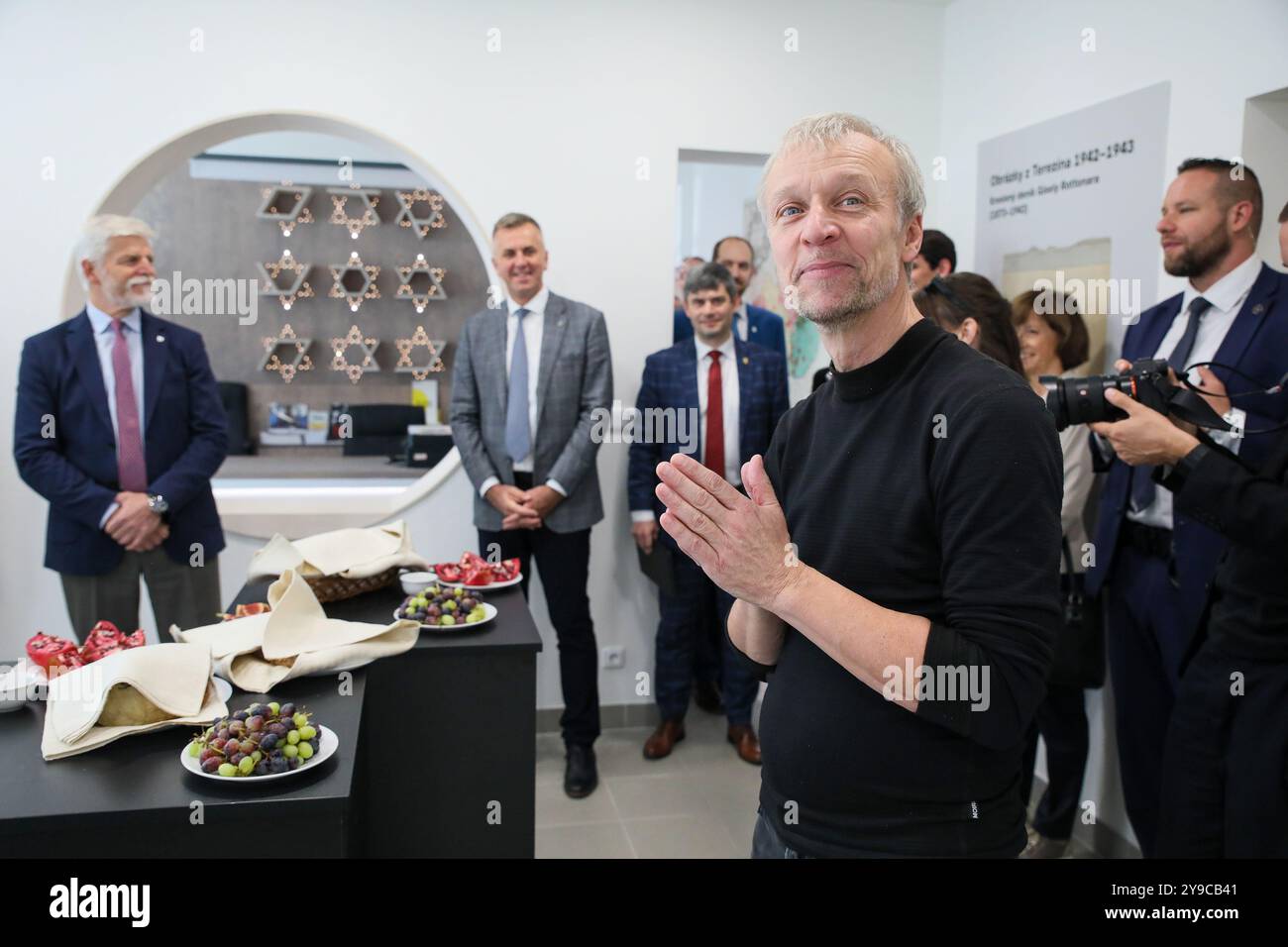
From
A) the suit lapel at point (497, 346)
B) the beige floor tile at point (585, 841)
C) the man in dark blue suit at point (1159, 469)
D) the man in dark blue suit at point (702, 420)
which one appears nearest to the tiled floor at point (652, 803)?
the beige floor tile at point (585, 841)

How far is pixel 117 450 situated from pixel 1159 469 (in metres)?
3.08

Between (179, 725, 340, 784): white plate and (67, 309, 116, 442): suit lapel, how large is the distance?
1.95 metres

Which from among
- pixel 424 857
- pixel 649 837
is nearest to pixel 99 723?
pixel 424 857

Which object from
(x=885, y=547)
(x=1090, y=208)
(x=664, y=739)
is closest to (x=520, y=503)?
(x=664, y=739)

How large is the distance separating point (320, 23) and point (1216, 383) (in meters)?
3.36

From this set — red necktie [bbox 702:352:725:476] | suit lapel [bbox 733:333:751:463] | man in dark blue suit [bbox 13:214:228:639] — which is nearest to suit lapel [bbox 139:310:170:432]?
man in dark blue suit [bbox 13:214:228:639]

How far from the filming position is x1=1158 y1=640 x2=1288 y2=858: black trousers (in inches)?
83.1

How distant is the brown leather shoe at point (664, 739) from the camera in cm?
395

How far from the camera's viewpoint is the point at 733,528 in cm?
121

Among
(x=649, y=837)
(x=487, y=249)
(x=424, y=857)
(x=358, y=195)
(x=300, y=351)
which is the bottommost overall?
(x=649, y=837)

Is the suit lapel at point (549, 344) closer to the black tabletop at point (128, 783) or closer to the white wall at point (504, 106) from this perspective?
the white wall at point (504, 106)

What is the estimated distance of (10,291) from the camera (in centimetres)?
362
